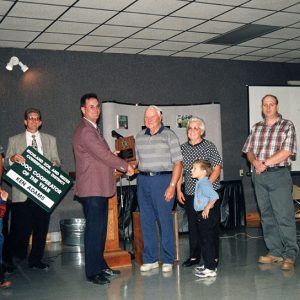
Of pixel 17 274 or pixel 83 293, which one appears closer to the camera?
pixel 83 293

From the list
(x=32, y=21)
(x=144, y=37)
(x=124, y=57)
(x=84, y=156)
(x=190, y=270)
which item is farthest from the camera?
(x=124, y=57)

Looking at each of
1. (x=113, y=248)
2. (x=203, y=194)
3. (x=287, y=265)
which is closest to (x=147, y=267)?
(x=113, y=248)

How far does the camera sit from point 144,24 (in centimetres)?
559

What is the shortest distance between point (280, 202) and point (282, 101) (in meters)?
3.59

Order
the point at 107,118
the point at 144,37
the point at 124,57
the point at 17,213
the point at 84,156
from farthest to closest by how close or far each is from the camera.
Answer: the point at 124,57 < the point at 107,118 < the point at 144,37 < the point at 17,213 < the point at 84,156

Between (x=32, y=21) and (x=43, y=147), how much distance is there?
63.4 inches

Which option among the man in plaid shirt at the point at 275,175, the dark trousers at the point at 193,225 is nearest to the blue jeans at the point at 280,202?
the man in plaid shirt at the point at 275,175

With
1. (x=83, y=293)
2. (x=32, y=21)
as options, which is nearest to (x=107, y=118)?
(x=32, y=21)

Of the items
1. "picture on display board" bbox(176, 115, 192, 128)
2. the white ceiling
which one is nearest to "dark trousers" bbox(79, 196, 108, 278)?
the white ceiling

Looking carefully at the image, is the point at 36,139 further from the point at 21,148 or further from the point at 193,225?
the point at 193,225

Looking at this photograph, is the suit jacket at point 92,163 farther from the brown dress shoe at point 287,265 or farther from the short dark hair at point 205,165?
the brown dress shoe at point 287,265

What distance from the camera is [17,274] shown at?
14.2ft

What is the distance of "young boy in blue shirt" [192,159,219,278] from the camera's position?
3.95m

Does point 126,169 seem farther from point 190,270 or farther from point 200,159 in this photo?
point 190,270
